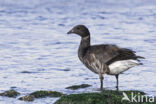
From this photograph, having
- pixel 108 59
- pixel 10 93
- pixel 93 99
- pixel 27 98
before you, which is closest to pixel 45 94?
pixel 27 98

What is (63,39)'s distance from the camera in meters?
24.6

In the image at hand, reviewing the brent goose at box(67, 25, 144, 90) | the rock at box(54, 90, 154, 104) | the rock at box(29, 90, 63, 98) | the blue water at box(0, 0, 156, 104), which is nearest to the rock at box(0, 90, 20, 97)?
the blue water at box(0, 0, 156, 104)

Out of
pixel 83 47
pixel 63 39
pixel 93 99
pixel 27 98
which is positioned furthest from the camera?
pixel 63 39

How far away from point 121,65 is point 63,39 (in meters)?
12.1

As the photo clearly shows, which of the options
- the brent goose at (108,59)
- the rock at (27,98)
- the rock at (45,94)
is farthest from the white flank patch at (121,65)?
the rock at (27,98)

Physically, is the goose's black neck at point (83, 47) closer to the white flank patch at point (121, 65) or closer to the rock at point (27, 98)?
the white flank patch at point (121, 65)

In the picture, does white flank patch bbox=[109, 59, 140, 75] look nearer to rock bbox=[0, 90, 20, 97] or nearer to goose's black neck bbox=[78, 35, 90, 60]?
goose's black neck bbox=[78, 35, 90, 60]

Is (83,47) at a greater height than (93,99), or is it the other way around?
(83,47)

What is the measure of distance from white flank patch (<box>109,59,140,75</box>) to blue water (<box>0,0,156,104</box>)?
3.23ft

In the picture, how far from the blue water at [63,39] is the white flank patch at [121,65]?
984 millimetres

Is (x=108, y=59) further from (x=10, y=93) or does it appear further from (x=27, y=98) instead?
(x=10, y=93)

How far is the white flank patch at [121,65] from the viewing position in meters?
12.6

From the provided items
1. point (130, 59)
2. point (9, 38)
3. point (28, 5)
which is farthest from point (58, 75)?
point (28, 5)

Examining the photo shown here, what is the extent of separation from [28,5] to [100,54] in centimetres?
2623
